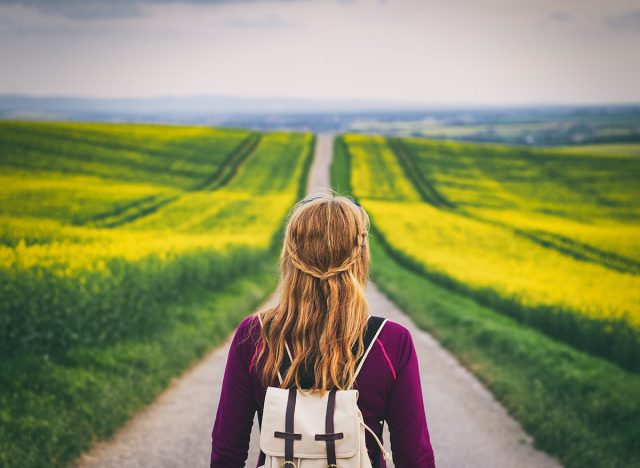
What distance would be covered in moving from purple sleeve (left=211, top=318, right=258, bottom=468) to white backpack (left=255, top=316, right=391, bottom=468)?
0.21 metres

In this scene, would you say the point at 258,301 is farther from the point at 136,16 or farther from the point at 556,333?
the point at 136,16

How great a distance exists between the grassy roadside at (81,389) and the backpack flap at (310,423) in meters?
2.44

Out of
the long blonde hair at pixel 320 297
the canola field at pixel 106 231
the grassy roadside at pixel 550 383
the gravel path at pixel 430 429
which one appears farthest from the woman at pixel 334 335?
the canola field at pixel 106 231

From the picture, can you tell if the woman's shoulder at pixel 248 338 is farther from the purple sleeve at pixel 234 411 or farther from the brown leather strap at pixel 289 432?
the brown leather strap at pixel 289 432

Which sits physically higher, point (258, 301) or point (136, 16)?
point (136, 16)

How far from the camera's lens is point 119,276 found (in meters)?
11.1

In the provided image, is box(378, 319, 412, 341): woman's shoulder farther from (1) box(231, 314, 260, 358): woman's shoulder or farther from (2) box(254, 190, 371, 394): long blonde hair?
(1) box(231, 314, 260, 358): woman's shoulder

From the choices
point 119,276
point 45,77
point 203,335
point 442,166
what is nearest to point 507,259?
point 203,335

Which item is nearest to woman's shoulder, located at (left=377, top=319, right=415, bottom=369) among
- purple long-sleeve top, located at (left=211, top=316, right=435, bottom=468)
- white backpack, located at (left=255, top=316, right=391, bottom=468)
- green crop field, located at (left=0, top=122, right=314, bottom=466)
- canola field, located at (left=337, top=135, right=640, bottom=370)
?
purple long-sleeve top, located at (left=211, top=316, right=435, bottom=468)

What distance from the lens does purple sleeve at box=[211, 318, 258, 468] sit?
8.11ft

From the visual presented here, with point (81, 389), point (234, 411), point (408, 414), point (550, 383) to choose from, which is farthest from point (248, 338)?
point (550, 383)

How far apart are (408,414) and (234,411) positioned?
706 millimetres

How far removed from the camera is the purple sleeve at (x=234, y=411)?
2.47m

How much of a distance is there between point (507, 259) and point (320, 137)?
179 ft
